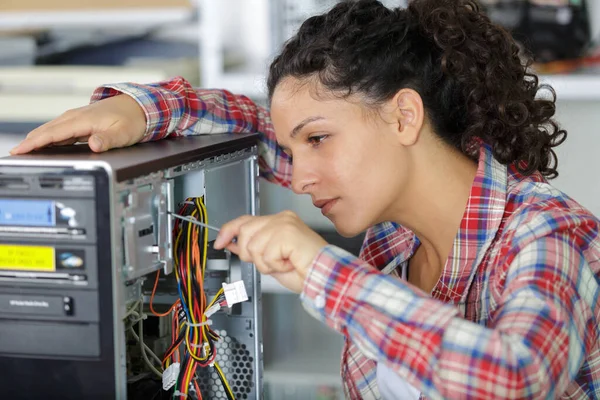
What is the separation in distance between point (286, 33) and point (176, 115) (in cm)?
82

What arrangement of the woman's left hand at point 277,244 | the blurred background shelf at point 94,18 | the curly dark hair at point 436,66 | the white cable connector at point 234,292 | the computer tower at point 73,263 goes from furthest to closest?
1. the blurred background shelf at point 94,18
2. the curly dark hair at point 436,66
3. the white cable connector at point 234,292
4. the woman's left hand at point 277,244
5. the computer tower at point 73,263

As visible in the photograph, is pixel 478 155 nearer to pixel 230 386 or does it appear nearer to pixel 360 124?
pixel 360 124

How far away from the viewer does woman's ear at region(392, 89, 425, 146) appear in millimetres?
1140

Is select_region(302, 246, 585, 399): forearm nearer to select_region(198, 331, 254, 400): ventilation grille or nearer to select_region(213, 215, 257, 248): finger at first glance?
select_region(213, 215, 257, 248): finger

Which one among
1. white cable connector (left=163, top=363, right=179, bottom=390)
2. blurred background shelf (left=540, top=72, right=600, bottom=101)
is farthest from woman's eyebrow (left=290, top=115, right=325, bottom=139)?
blurred background shelf (left=540, top=72, right=600, bottom=101)

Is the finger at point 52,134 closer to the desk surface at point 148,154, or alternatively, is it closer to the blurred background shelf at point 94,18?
the desk surface at point 148,154

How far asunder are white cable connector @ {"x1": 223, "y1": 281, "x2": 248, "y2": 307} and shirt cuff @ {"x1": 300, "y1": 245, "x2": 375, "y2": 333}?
0.42 ft

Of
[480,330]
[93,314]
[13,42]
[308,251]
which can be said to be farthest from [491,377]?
[13,42]

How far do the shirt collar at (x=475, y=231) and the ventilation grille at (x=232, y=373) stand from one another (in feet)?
0.93

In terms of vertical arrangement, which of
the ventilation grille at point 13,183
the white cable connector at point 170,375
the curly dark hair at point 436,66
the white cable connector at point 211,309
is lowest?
the white cable connector at point 170,375

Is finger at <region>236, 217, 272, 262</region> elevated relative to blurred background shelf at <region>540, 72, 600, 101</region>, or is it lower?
lower

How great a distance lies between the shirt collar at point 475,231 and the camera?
111cm

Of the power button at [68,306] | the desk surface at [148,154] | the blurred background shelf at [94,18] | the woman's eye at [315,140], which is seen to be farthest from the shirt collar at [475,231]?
the blurred background shelf at [94,18]

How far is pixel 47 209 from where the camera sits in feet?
2.64
